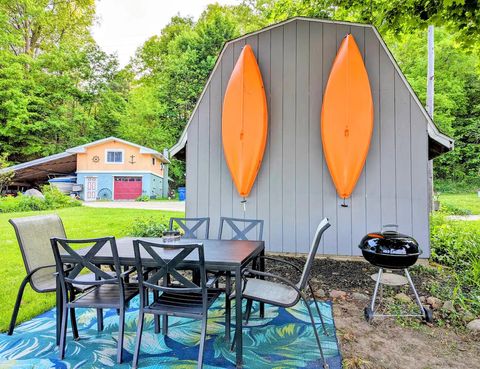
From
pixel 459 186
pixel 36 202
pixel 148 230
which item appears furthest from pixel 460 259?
pixel 459 186

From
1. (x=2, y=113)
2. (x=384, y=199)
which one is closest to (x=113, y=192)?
(x=2, y=113)

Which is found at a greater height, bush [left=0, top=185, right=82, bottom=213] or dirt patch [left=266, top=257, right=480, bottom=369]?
bush [left=0, top=185, right=82, bottom=213]

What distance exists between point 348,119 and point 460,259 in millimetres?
2692

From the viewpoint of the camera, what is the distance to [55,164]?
59.9ft

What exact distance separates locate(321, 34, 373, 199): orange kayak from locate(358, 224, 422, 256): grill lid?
1.59 meters

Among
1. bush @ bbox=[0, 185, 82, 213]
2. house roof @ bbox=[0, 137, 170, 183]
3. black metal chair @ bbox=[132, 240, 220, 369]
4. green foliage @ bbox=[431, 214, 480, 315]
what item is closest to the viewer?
black metal chair @ bbox=[132, 240, 220, 369]

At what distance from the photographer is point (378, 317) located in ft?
9.23

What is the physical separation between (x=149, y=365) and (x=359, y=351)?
152cm

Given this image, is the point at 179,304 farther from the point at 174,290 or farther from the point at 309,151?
the point at 309,151

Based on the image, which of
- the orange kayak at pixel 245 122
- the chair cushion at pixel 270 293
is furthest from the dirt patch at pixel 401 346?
the orange kayak at pixel 245 122

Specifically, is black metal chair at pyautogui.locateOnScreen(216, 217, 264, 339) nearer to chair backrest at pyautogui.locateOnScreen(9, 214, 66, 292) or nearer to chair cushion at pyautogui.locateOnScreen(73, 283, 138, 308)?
chair cushion at pyautogui.locateOnScreen(73, 283, 138, 308)

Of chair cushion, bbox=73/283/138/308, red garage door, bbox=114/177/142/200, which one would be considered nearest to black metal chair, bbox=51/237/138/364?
chair cushion, bbox=73/283/138/308

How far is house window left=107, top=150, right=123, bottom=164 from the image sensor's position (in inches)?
731

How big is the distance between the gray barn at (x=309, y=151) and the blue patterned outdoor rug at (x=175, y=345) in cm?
197
